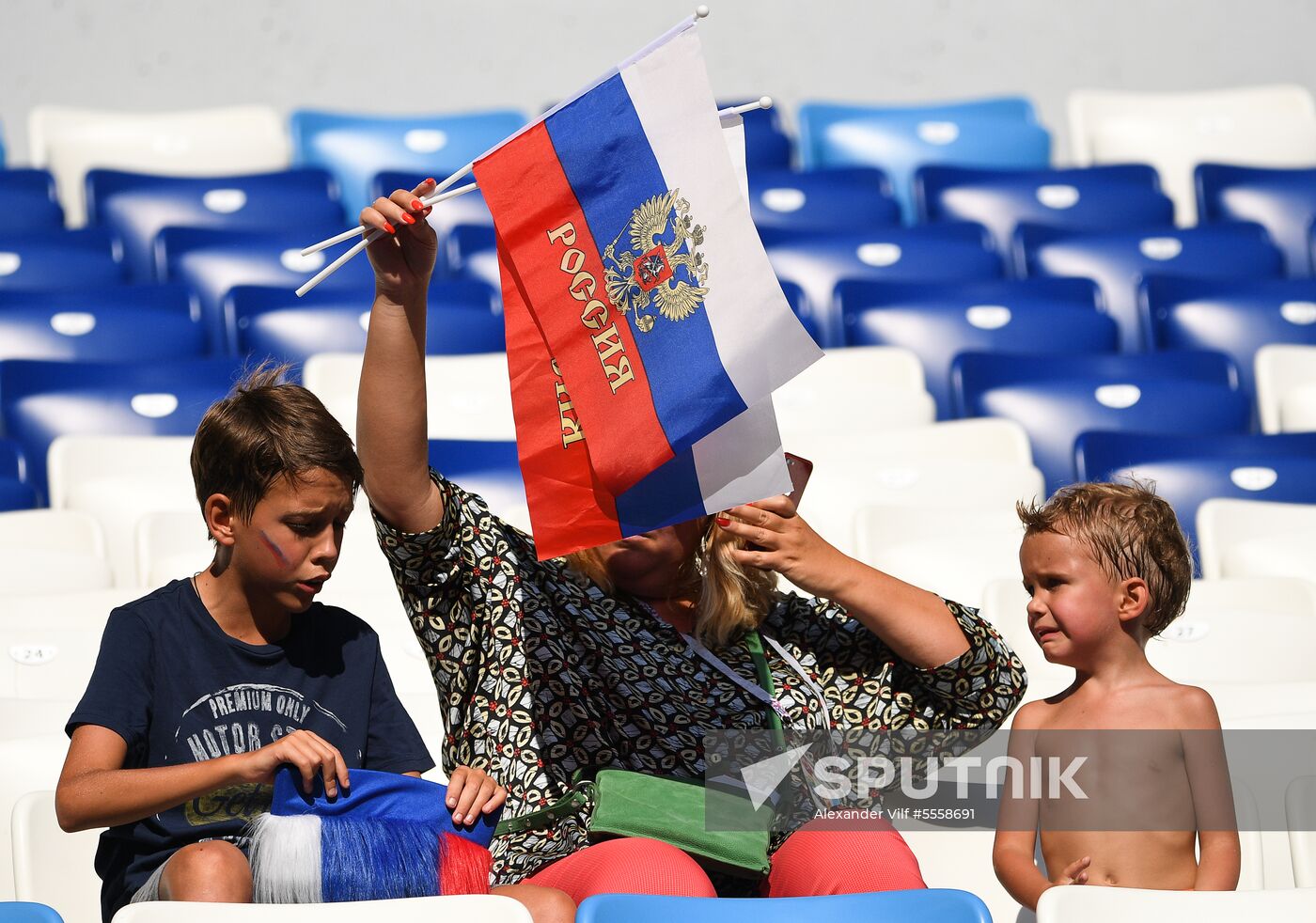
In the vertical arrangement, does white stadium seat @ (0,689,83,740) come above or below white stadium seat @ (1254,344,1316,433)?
below

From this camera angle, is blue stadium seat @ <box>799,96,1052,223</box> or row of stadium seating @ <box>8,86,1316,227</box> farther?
blue stadium seat @ <box>799,96,1052,223</box>

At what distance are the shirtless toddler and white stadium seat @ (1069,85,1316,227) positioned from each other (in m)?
4.00

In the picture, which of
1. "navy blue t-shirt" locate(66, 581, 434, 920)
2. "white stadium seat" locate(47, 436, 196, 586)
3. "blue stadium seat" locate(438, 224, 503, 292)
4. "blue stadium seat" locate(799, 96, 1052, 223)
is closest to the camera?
"navy blue t-shirt" locate(66, 581, 434, 920)

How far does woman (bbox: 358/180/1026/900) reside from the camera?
1.92m

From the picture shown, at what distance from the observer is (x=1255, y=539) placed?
307cm

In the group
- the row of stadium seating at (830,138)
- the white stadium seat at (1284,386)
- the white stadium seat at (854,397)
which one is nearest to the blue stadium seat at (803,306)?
the white stadium seat at (854,397)

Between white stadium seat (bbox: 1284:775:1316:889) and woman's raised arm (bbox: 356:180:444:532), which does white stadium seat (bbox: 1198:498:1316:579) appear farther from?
woman's raised arm (bbox: 356:180:444:532)

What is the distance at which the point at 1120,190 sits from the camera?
5.18 meters

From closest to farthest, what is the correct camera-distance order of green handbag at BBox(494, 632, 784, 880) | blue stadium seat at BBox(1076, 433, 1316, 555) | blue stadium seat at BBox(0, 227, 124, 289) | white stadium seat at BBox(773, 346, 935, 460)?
green handbag at BBox(494, 632, 784, 880), blue stadium seat at BBox(1076, 433, 1316, 555), white stadium seat at BBox(773, 346, 935, 460), blue stadium seat at BBox(0, 227, 124, 289)

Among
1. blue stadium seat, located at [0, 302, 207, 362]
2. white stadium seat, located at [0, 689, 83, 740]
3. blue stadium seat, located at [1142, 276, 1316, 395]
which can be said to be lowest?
white stadium seat, located at [0, 689, 83, 740]

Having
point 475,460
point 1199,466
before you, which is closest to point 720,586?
point 475,460

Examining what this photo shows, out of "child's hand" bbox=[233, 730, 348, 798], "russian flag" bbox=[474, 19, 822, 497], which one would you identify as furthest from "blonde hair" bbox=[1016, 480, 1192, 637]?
"child's hand" bbox=[233, 730, 348, 798]

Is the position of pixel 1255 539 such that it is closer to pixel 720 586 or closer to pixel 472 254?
pixel 720 586

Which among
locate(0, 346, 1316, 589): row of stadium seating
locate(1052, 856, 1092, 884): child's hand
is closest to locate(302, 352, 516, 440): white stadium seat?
locate(0, 346, 1316, 589): row of stadium seating
